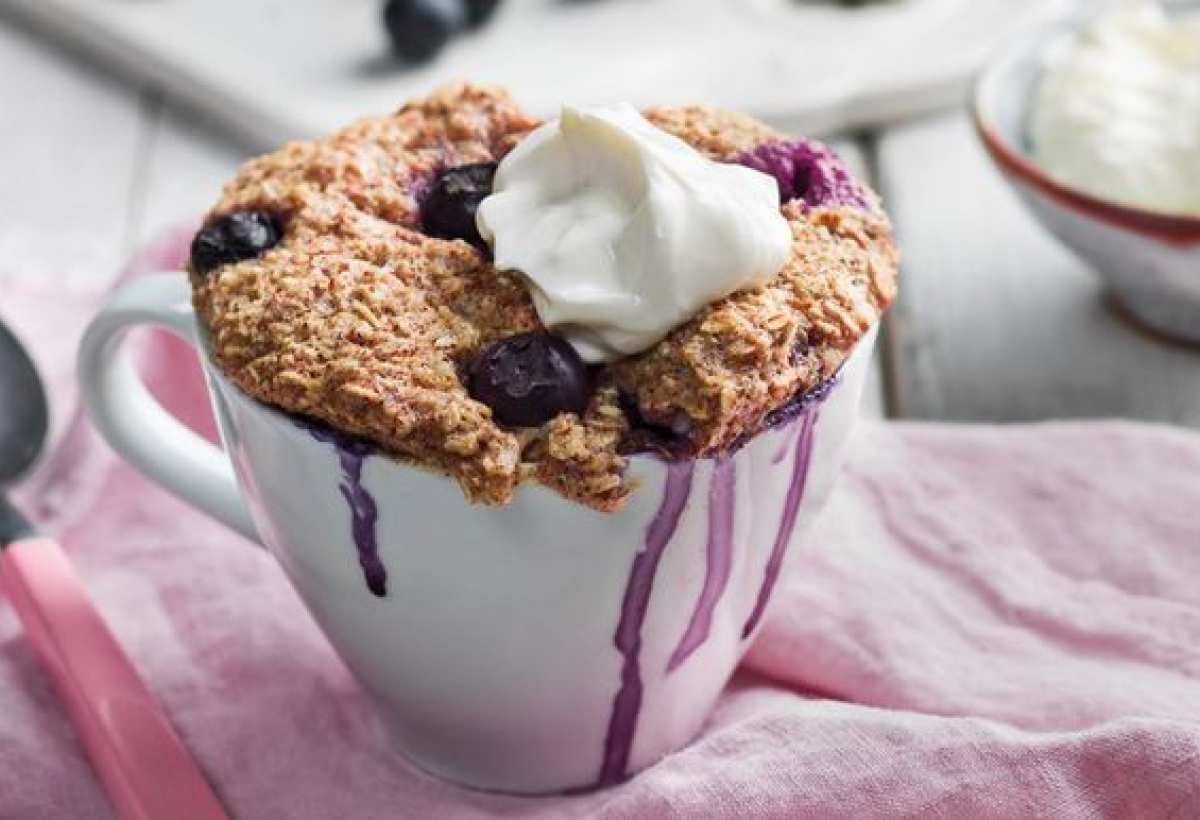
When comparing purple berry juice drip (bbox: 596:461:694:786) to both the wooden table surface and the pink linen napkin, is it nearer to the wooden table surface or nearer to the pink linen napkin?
the pink linen napkin

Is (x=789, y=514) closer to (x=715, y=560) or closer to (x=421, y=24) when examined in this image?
(x=715, y=560)

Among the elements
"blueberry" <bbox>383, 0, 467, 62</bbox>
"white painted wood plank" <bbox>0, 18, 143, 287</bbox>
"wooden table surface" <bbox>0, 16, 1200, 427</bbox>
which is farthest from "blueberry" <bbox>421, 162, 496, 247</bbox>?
"blueberry" <bbox>383, 0, 467, 62</bbox>

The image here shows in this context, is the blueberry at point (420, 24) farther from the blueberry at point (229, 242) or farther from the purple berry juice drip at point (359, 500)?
the purple berry juice drip at point (359, 500)

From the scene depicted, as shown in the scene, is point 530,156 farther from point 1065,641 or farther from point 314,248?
point 1065,641

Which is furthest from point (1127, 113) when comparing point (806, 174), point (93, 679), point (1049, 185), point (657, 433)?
point (93, 679)

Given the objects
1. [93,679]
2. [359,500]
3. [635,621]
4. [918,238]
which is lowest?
[918,238]

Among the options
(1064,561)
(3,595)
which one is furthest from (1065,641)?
(3,595)
